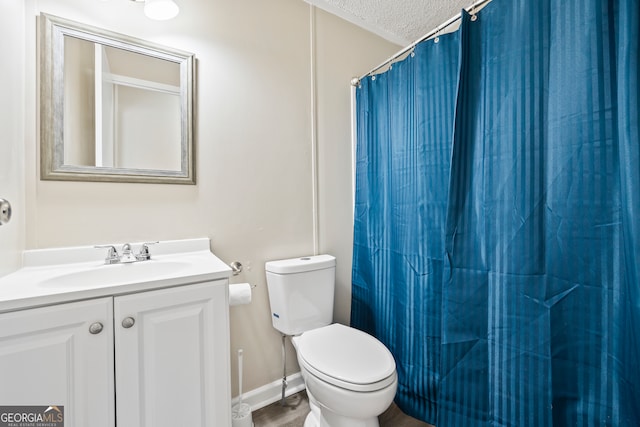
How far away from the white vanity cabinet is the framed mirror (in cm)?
64

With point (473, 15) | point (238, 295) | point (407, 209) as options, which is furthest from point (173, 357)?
point (473, 15)

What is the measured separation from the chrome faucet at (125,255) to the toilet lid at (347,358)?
2.70ft

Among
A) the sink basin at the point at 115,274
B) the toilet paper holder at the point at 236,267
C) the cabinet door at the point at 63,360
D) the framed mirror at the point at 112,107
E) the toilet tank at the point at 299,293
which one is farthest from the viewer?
the toilet tank at the point at 299,293

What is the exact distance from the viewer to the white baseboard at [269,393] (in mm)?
1501

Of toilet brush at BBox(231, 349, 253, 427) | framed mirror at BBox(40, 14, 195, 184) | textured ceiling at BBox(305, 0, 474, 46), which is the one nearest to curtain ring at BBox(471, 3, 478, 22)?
textured ceiling at BBox(305, 0, 474, 46)

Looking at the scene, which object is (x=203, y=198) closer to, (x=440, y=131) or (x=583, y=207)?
(x=440, y=131)

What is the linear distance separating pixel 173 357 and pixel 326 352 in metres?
0.64

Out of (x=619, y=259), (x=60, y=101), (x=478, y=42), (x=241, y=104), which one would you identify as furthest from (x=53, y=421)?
(x=478, y=42)

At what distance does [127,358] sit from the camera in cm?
84

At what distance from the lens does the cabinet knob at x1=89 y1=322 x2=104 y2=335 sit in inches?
31.4

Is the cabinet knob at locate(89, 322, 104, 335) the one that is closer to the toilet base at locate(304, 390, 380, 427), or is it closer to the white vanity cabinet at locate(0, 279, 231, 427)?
the white vanity cabinet at locate(0, 279, 231, 427)

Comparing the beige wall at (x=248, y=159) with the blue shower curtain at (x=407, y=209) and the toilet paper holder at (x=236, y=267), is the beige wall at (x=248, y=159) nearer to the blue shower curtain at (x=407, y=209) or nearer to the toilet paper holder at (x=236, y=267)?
the toilet paper holder at (x=236, y=267)

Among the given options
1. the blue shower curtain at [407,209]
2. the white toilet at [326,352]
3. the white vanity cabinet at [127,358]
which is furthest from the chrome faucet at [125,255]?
the blue shower curtain at [407,209]

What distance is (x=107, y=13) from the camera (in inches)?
46.4
